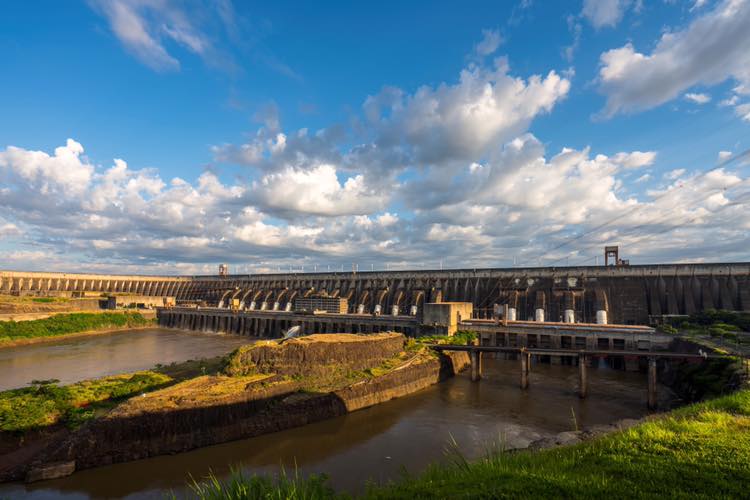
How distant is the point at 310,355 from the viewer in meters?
30.6

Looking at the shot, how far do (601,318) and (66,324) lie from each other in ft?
289

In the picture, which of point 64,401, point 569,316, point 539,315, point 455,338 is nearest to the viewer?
point 64,401

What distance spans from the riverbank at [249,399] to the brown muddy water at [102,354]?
14.9 metres

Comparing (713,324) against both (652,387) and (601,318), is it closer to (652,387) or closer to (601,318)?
(601,318)

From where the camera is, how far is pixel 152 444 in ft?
66.7

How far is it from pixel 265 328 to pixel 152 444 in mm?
53786

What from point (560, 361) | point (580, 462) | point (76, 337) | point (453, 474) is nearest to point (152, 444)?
point (453, 474)

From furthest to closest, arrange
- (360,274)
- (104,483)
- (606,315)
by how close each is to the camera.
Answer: (360,274)
(606,315)
(104,483)

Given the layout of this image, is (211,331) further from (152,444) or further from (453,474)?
(453,474)

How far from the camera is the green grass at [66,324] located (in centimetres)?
5981

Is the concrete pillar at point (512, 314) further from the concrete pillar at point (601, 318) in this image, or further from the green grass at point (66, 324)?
the green grass at point (66, 324)

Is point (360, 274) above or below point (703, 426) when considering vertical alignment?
above

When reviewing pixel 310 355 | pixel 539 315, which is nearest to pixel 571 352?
pixel 310 355

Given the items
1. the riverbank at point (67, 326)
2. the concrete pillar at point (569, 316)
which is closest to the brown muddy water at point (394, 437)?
the concrete pillar at point (569, 316)
